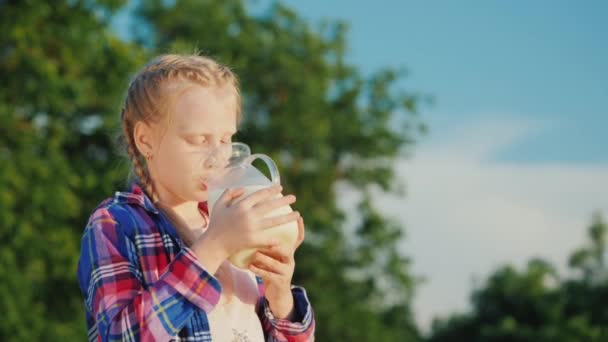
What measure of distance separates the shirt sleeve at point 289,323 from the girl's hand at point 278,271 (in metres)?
0.03

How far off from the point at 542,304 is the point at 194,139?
19390 millimetres

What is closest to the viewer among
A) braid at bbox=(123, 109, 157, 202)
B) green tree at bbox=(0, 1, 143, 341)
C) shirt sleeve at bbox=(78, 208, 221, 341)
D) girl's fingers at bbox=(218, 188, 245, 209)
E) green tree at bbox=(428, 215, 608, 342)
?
shirt sleeve at bbox=(78, 208, 221, 341)

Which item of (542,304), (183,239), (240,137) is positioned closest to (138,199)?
(183,239)

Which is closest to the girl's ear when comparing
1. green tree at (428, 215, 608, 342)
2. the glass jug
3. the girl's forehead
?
the girl's forehead

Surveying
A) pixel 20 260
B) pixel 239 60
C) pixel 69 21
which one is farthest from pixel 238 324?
pixel 239 60

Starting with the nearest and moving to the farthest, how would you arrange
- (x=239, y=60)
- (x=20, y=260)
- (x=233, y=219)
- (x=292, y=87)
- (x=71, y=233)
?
(x=233, y=219) < (x=20, y=260) < (x=71, y=233) < (x=239, y=60) < (x=292, y=87)

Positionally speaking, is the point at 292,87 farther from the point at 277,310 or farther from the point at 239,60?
the point at 277,310

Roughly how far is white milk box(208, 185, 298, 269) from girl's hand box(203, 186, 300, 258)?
27 millimetres

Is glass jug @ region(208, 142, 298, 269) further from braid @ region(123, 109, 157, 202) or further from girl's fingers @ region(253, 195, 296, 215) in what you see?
braid @ region(123, 109, 157, 202)

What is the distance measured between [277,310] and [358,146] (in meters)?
17.3

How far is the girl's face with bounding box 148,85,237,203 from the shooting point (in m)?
2.45

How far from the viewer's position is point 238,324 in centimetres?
247

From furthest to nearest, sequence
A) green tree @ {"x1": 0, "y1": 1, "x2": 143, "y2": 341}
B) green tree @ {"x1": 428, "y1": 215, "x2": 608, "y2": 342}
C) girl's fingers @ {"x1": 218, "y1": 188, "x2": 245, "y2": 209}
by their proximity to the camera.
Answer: green tree @ {"x1": 428, "y1": 215, "x2": 608, "y2": 342}
green tree @ {"x1": 0, "y1": 1, "x2": 143, "y2": 341}
girl's fingers @ {"x1": 218, "y1": 188, "x2": 245, "y2": 209}

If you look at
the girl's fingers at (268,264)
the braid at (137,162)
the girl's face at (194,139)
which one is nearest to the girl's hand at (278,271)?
the girl's fingers at (268,264)
